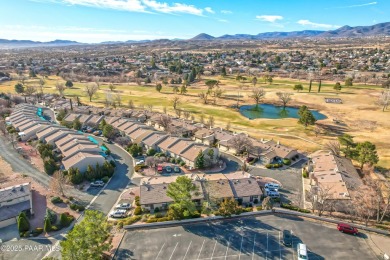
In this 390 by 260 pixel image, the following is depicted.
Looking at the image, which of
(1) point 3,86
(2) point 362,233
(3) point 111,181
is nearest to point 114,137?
(3) point 111,181

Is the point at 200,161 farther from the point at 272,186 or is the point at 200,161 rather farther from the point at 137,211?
the point at 137,211

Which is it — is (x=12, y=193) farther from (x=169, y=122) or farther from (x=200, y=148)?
(x=169, y=122)

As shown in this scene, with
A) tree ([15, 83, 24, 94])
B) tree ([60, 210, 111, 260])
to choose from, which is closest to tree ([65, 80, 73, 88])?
tree ([15, 83, 24, 94])

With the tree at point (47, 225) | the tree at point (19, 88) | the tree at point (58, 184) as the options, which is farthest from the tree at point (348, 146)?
the tree at point (19, 88)

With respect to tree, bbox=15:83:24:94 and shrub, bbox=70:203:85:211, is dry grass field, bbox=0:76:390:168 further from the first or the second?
shrub, bbox=70:203:85:211

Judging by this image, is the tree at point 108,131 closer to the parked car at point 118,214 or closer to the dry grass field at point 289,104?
the parked car at point 118,214

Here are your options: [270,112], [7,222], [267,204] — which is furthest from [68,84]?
[267,204]
